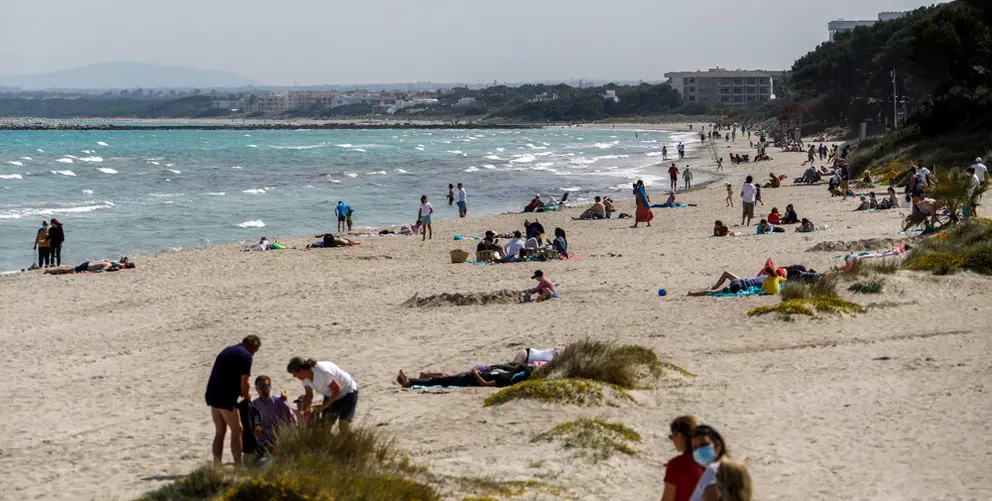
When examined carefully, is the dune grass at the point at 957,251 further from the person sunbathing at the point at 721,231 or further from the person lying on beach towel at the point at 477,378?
the person lying on beach towel at the point at 477,378

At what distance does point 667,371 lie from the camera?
1038 cm

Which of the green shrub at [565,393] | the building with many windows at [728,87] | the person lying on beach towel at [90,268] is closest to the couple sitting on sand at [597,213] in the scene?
the person lying on beach towel at [90,268]

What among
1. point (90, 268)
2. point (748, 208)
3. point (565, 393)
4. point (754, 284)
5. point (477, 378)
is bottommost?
point (90, 268)

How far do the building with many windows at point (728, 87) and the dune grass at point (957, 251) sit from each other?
6320 inches

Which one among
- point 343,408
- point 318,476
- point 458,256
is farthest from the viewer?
point 458,256

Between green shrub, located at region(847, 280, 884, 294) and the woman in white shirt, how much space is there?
27.4ft

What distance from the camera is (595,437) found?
8.00 metres

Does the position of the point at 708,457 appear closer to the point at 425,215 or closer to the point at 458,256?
the point at 458,256

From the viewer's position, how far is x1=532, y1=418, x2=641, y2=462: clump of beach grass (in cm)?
780

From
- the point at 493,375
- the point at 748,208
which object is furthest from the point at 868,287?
the point at 748,208

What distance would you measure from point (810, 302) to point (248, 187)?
39.2m

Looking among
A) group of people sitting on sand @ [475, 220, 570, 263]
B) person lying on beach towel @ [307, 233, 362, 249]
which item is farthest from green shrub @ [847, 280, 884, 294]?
person lying on beach towel @ [307, 233, 362, 249]

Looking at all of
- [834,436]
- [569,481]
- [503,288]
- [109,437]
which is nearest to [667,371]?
[834,436]

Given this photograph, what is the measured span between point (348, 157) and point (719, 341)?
219ft
